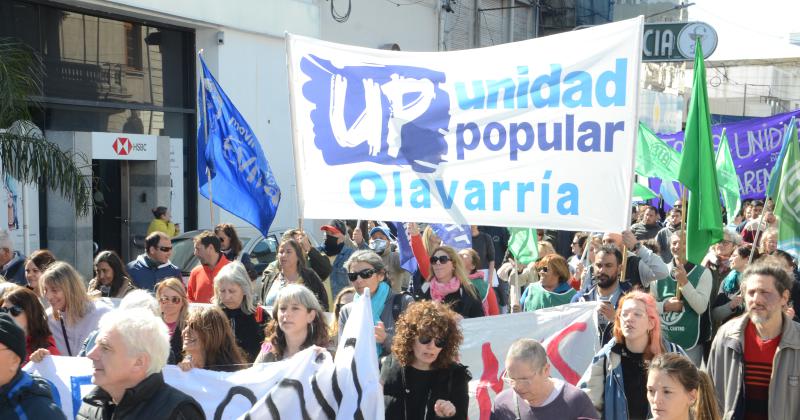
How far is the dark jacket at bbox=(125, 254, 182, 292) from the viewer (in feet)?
27.7

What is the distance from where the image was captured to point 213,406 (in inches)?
202

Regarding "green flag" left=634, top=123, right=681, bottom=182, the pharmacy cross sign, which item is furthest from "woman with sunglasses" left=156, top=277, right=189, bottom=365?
the pharmacy cross sign

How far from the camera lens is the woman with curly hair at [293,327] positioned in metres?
5.56

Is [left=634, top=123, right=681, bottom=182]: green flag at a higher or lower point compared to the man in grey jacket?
higher

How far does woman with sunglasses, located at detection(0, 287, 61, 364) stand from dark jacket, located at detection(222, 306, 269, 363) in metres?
1.21

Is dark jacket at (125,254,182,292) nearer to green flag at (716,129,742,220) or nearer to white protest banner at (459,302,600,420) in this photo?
white protest banner at (459,302,600,420)

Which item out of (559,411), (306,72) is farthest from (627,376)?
(306,72)

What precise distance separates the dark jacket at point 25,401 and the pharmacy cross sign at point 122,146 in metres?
12.6

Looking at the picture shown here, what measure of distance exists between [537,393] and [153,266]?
5005mm

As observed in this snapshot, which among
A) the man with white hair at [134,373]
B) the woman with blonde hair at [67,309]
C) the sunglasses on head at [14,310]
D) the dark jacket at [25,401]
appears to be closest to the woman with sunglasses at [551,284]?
the woman with blonde hair at [67,309]

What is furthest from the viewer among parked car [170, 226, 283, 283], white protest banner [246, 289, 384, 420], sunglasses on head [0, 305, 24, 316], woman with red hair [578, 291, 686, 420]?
parked car [170, 226, 283, 283]

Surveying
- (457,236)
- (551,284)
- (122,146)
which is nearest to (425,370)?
(551,284)

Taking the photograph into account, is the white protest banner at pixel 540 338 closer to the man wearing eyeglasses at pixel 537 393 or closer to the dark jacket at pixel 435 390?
the dark jacket at pixel 435 390

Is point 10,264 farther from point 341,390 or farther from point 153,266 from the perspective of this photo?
point 341,390
